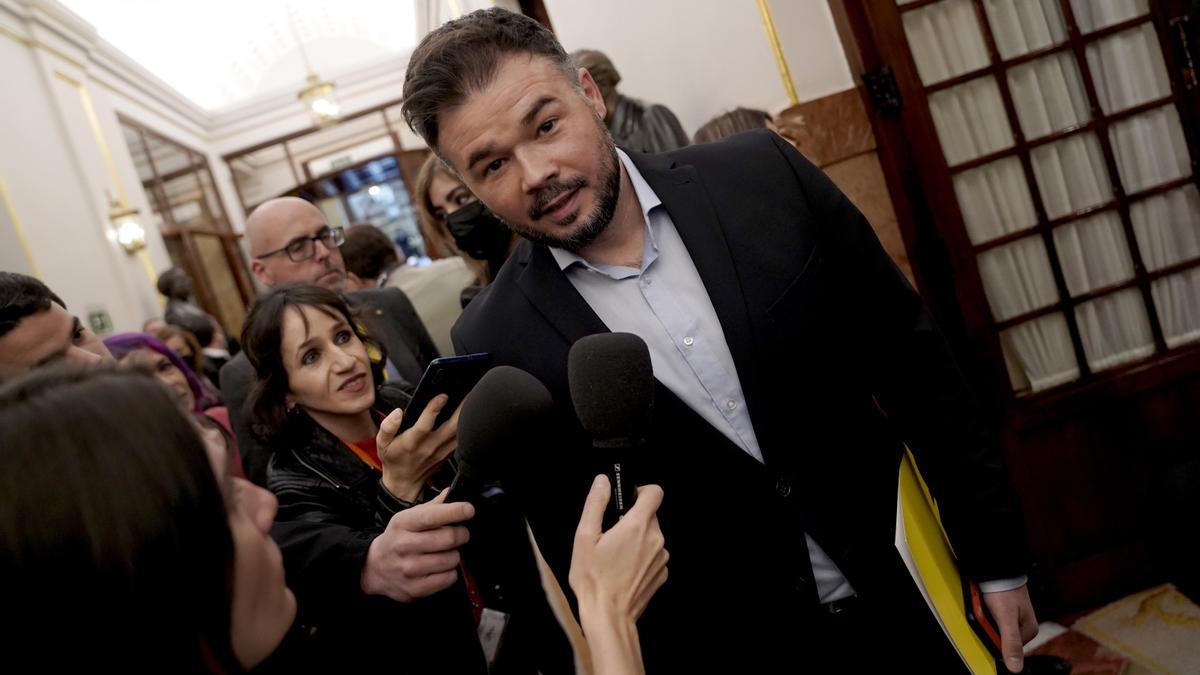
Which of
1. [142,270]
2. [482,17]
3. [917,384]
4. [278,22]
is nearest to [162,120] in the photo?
[278,22]

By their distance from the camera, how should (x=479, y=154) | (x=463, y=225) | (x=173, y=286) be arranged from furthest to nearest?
(x=173, y=286) < (x=463, y=225) < (x=479, y=154)

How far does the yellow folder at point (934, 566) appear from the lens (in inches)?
46.2

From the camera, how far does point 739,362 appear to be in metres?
1.30

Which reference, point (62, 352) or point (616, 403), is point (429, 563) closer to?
point (616, 403)

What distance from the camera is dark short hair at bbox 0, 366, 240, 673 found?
2.50 feet

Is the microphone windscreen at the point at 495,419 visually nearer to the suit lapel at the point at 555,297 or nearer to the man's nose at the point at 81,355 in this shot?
the suit lapel at the point at 555,297

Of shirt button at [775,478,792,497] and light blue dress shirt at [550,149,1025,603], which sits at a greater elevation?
light blue dress shirt at [550,149,1025,603]

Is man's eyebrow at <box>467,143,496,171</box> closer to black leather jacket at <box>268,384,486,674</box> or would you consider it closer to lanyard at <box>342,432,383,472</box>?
black leather jacket at <box>268,384,486,674</box>

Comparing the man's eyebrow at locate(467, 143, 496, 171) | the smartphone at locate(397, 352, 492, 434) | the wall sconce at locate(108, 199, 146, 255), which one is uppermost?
the wall sconce at locate(108, 199, 146, 255)

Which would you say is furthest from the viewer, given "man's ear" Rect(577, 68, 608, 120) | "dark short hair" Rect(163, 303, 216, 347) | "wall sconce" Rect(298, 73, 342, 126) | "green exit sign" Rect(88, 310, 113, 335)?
"wall sconce" Rect(298, 73, 342, 126)

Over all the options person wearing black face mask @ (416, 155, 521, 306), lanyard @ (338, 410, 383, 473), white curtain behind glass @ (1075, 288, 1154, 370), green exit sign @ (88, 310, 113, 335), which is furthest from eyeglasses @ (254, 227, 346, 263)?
green exit sign @ (88, 310, 113, 335)

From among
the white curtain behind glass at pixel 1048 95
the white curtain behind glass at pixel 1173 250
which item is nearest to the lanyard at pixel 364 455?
the white curtain behind glass at pixel 1048 95

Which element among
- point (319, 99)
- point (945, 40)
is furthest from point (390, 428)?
point (319, 99)

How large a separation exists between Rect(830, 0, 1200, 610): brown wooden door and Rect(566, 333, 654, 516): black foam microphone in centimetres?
205
